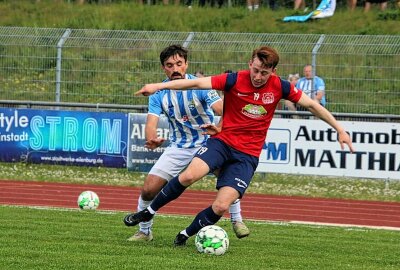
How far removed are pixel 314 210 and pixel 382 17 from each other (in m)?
14.7

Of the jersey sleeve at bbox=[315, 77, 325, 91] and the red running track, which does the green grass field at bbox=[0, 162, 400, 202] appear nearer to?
the red running track

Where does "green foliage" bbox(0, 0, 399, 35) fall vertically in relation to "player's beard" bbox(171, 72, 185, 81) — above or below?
below

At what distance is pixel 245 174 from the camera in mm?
10352

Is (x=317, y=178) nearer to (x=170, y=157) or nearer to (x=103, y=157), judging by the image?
(x=103, y=157)

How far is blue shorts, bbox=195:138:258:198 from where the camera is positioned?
33.7ft

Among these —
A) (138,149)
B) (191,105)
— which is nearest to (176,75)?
(191,105)

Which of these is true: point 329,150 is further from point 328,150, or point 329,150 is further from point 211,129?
point 211,129

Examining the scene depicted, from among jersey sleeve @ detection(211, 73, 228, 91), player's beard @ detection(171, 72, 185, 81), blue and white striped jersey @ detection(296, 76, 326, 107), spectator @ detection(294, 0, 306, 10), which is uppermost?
jersey sleeve @ detection(211, 73, 228, 91)

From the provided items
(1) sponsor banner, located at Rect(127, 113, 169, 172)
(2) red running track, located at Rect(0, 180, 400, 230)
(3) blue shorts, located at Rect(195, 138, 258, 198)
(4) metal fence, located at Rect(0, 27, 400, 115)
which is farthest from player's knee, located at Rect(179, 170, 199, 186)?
(4) metal fence, located at Rect(0, 27, 400, 115)

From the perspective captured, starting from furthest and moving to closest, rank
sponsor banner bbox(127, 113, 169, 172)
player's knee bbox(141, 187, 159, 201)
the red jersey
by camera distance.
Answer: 1. sponsor banner bbox(127, 113, 169, 172)
2. player's knee bbox(141, 187, 159, 201)
3. the red jersey

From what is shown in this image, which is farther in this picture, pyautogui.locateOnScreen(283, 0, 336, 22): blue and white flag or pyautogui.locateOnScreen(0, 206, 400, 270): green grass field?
pyautogui.locateOnScreen(283, 0, 336, 22): blue and white flag

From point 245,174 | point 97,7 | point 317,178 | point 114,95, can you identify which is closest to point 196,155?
point 245,174

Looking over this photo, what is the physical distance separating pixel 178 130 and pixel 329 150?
9.05 metres

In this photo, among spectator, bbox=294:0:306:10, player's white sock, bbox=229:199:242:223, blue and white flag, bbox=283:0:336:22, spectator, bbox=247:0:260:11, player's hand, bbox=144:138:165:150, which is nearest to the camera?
player's hand, bbox=144:138:165:150
